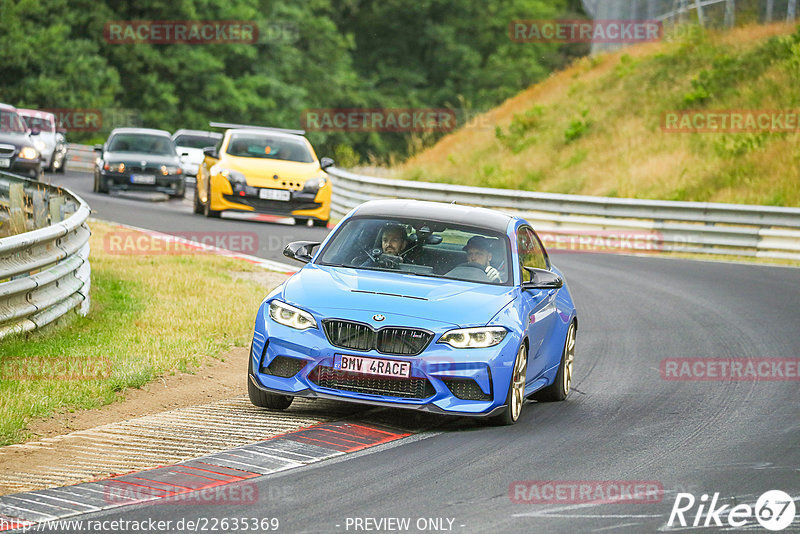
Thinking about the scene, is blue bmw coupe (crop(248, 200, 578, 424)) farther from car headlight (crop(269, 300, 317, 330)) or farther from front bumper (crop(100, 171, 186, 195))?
front bumper (crop(100, 171, 186, 195))

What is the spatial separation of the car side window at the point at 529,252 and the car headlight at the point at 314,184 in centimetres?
1374

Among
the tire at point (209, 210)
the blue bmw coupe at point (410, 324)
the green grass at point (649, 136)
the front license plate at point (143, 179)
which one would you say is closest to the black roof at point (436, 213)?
the blue bmw coupe at point (410, 324)

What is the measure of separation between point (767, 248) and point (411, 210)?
53.0 ft

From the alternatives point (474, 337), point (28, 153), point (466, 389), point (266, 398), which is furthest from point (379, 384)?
point (28, 153)

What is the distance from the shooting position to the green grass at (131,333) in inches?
360

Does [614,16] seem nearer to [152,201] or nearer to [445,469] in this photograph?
[152,201]

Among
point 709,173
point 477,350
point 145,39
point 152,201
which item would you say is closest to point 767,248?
point 709,173

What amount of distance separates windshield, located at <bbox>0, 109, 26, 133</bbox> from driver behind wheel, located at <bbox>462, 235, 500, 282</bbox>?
79.7 feet

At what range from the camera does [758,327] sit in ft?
49.2

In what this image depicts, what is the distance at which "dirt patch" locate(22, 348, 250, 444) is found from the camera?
27.8 ft

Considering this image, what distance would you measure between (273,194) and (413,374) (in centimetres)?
1592

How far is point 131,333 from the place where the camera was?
12.0m

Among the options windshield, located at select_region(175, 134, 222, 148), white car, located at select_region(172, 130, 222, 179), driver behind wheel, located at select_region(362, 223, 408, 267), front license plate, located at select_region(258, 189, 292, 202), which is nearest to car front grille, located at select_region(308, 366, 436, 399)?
driver behind wheel, located at select_region(362, 223, 408, 267)

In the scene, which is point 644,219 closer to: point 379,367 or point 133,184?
point 133,184
